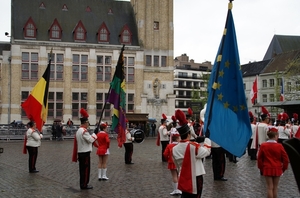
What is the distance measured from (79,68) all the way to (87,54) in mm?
1861

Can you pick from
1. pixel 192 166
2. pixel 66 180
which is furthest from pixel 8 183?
pixel 192 166

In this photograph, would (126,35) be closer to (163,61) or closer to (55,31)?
(163,61)

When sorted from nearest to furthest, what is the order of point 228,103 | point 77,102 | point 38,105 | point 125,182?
point 228,103 < point 125,182 < point 38,105 < point 77,102

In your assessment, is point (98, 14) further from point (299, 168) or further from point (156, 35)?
point (299, 168)

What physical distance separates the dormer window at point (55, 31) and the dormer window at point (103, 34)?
4602 mm

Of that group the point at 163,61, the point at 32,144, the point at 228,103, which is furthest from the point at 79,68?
the point at 228,103

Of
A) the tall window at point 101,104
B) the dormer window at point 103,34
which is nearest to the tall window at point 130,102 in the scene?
the tall window at point 101,104

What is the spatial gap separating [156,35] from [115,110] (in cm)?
3772

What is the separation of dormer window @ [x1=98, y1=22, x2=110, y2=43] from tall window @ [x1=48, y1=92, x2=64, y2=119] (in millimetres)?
7826

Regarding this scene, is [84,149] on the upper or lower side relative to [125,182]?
upper

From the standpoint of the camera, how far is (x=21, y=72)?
159ft

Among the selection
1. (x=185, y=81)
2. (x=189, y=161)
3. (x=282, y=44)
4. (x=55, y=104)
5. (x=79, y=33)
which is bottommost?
(x=189, y=161)

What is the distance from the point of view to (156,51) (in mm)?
52781

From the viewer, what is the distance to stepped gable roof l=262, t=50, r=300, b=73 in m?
68.9
